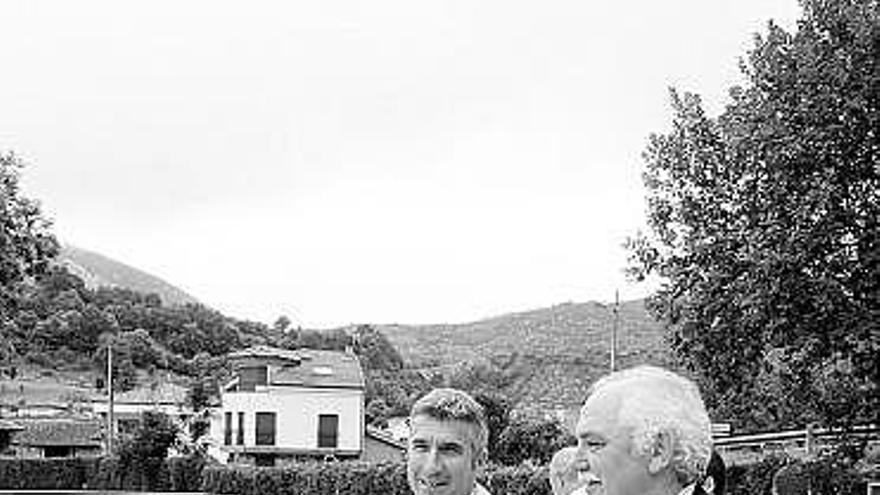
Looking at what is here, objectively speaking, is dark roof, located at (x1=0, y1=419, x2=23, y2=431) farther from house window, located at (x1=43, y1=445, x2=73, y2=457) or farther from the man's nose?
the man's nose

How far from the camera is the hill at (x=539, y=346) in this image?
89875 millimetres

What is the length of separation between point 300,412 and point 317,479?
21571mm

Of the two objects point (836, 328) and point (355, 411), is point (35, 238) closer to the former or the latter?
point (836, 328)

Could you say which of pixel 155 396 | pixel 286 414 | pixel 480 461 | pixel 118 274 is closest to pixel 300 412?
pixel 286 414

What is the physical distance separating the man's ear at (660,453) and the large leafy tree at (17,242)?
20.6 meters

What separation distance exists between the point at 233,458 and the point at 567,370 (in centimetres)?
3494

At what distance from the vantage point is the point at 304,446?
65250 millimetres

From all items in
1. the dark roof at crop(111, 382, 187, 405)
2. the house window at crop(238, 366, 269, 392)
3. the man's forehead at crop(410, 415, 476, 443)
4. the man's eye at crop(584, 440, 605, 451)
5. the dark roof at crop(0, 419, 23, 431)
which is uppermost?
the man's eye at crop(584, 440, 605, 451)

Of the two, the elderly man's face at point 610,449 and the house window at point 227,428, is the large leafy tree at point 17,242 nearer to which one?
the elderly man's face at point 610,449

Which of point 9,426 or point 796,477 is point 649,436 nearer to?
point 796,477

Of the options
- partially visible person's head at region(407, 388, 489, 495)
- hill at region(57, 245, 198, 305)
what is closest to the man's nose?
partially visible person's head at region(407, 388, 489, 495)

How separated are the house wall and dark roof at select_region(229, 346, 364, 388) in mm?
461

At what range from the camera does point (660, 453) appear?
2902 millimetres

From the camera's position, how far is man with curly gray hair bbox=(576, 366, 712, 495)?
2.91 metres
